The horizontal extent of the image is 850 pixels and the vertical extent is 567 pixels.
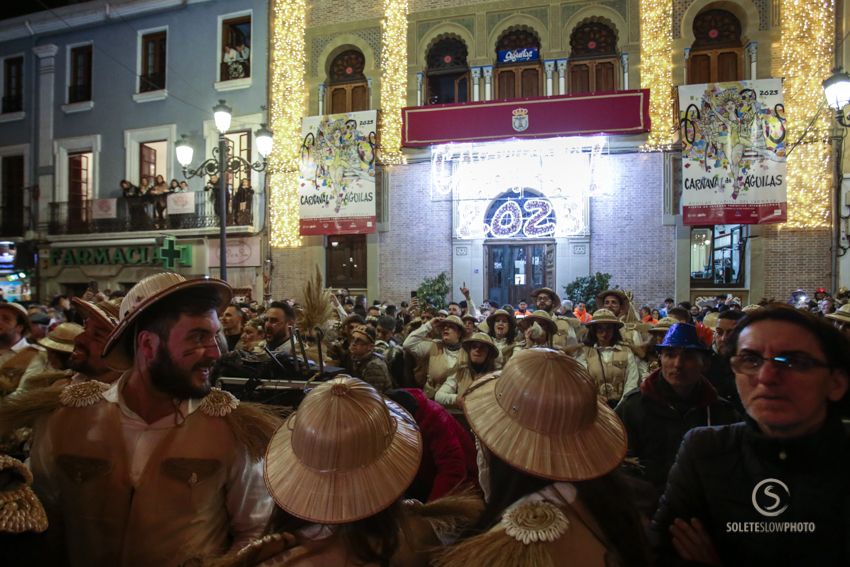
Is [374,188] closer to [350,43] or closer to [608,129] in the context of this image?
[350,43]

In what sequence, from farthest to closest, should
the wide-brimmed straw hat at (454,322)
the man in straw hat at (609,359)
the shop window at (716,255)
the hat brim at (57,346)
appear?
the shop window at (716,255) → the wide-brimmed straw hat at (454,322) → the man in straw hat at (609,359) → the hat brim at (57,346)

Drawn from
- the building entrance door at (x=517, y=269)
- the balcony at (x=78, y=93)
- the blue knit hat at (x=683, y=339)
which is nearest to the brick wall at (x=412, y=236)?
the building entrance door at (x=517, y=269)

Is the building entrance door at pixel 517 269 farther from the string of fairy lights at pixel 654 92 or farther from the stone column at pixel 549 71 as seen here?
the stone column at pixel 549 71

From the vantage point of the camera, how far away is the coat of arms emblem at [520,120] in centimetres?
1481

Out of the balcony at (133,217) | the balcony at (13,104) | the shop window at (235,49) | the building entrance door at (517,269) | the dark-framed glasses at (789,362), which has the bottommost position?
the dark-framed glasses at (789,362)

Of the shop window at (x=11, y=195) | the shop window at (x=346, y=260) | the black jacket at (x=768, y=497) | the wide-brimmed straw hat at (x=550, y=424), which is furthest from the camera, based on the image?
the shop window at (x=11, y=195)

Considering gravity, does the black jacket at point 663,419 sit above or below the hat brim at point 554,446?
below

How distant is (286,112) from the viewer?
17781 millimetres

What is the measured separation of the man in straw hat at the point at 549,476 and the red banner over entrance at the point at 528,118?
45.9ft

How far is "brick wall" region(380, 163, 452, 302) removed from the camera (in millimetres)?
16453

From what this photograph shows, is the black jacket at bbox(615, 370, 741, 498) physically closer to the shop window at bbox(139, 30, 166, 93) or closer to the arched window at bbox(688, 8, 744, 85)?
the arched window at bbox(688, 8, 744, 85)

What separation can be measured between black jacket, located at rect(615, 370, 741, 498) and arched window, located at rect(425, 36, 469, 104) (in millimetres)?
14955

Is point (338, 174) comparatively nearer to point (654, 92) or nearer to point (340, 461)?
point (654, 92)

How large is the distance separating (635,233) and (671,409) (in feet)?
41.7
